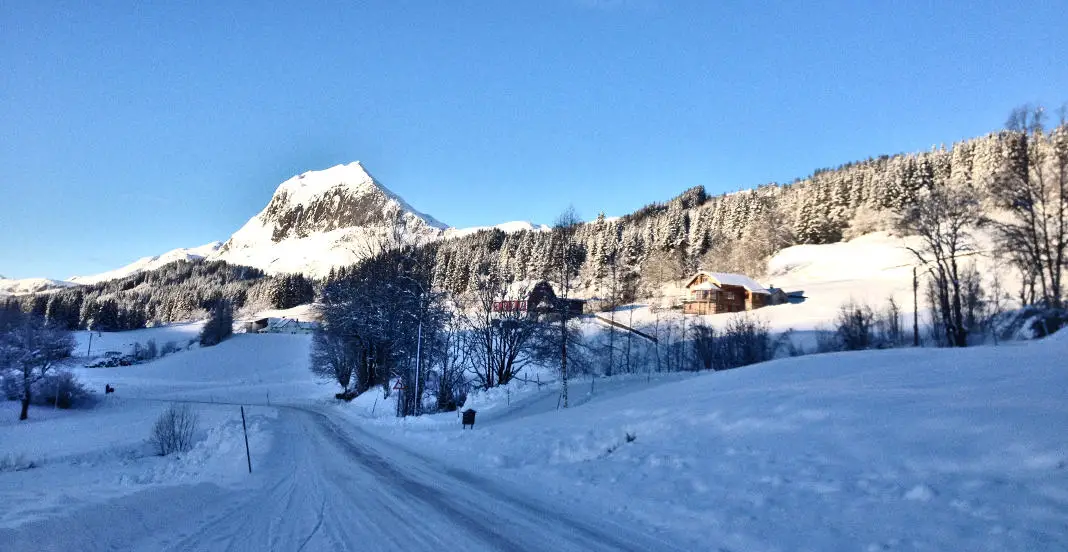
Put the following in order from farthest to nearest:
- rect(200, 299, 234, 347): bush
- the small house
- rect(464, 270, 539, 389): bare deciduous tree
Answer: the small house → rect(200, 299, 234, 347): bush → rect(464, 270, 539, 389): bare deciduous tree

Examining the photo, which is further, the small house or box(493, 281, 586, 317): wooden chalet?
the small house

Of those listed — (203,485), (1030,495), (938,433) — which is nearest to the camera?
(1030,495)

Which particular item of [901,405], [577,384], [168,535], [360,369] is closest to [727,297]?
[577,384]

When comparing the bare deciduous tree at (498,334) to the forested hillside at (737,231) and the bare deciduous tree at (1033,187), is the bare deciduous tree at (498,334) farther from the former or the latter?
the forested hillside at (737,231)

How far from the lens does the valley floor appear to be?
643 cm

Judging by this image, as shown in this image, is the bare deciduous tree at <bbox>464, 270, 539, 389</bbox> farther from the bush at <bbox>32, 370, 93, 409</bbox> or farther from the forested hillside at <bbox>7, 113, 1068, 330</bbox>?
the bush at <bbox>32, 370, 93, 409</bbox>

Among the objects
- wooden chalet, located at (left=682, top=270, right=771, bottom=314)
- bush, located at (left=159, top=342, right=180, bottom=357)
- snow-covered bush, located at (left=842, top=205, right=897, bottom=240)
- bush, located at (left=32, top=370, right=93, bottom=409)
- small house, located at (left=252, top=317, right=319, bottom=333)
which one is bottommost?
bush, located at (left=32, top=370, right=93, bottom=409)

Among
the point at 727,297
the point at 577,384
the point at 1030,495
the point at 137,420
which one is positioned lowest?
the point at 137,420

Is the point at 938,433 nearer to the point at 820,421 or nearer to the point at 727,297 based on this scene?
the point at 820,421

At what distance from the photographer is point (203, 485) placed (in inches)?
450

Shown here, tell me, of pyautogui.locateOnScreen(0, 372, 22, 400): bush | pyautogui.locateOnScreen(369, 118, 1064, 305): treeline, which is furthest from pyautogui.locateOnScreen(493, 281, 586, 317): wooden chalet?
pyautogui.locateOnScreen(0, 372, 22, 400): bush

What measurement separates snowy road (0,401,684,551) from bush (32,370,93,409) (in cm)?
5896

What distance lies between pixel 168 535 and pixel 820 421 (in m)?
11.0

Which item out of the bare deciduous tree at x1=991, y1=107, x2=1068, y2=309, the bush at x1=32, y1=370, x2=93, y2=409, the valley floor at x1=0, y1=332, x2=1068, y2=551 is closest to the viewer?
the valley floor at x1=0, y1=332, x2=1068, y2=551
